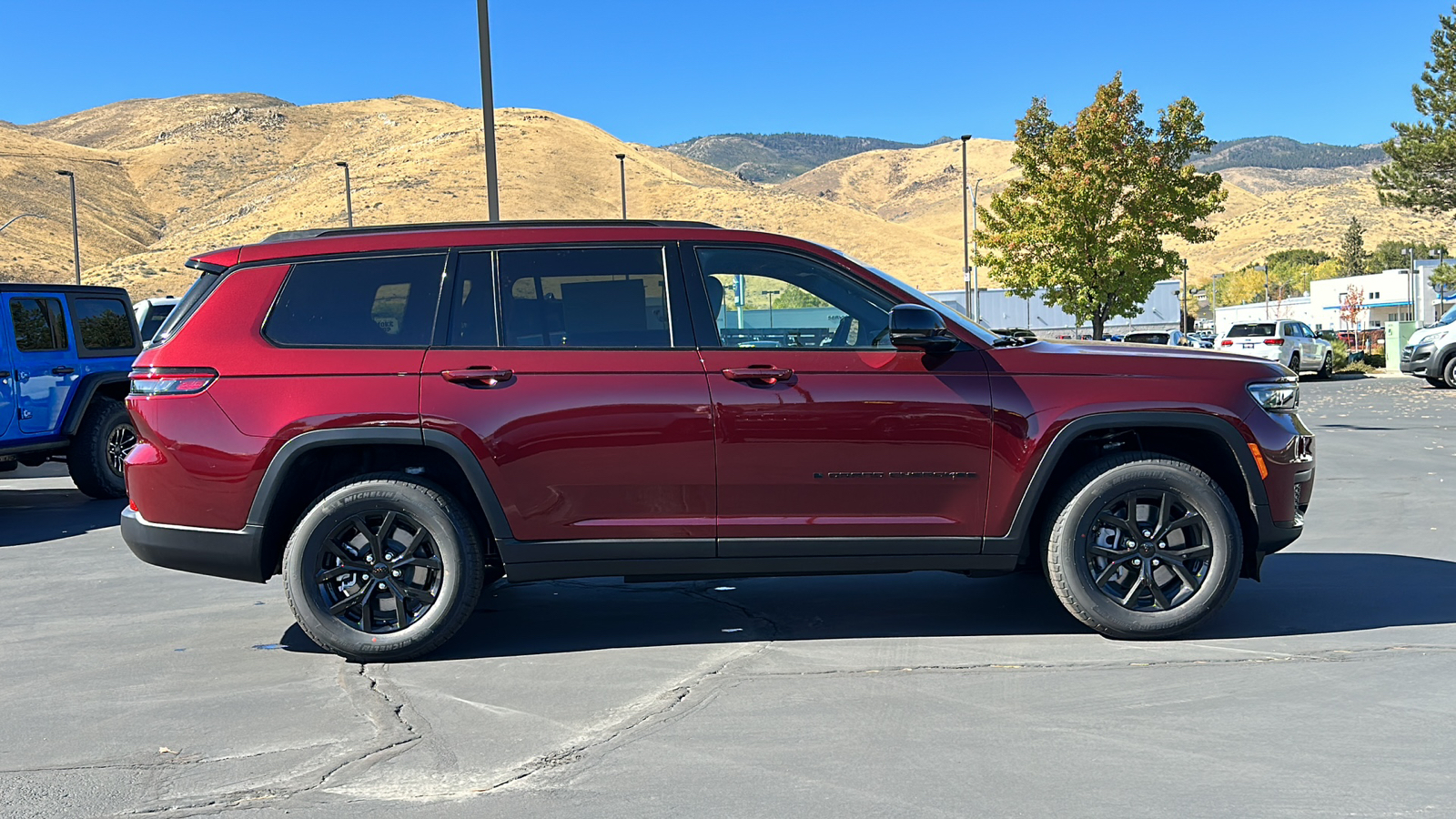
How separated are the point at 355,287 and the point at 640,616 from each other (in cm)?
213

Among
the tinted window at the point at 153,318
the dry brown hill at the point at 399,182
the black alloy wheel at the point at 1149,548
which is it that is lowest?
the black alloy wheel at the point at 1149,548

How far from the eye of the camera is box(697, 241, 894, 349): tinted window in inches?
210

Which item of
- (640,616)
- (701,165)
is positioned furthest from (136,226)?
(640,616)

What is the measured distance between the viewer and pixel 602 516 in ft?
17.2

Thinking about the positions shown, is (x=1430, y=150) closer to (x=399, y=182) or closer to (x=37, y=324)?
(x=37, y=324)

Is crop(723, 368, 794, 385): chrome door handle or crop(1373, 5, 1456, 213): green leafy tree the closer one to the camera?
crop(723, 368, 794, 385): chrome door handle

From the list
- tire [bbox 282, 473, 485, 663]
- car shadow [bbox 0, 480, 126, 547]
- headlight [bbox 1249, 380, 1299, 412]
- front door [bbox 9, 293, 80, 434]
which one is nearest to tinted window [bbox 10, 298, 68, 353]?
front door [bbox 9, 293, 80, 434]

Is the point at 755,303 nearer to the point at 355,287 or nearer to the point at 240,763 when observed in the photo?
the point at 355,287

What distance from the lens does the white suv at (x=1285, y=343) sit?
102 feet

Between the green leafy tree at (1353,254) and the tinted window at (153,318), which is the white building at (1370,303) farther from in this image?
the tinted window at (153,318)

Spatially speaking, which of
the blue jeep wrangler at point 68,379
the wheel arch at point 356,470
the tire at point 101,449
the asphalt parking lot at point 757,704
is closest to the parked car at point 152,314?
the blue jeep wrangler at point 68,379

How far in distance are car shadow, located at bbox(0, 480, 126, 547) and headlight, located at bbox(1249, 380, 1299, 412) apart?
8.20 meters

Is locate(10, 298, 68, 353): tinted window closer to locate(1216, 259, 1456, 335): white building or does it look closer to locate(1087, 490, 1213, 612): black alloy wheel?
locate(1087, 490, 1213, 612): black alloy wheel

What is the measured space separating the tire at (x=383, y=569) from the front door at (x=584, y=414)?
267mm
